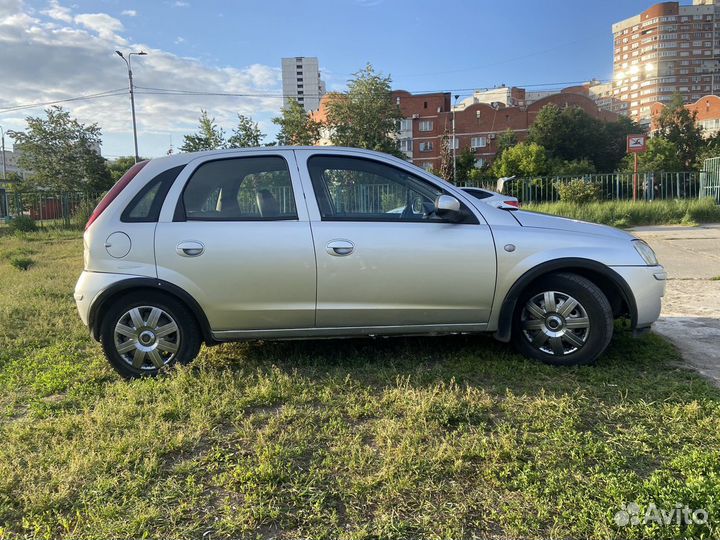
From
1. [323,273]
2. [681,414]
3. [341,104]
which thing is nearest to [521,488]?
[681,414]

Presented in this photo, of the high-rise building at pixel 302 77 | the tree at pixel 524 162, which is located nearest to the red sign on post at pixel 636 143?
the tree at pixel 524 162

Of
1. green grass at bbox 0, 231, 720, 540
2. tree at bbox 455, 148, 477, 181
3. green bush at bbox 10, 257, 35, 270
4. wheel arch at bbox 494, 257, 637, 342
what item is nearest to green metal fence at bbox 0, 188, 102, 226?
green bush at bbox 10, 257, 35, 270

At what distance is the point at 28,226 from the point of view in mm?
18984

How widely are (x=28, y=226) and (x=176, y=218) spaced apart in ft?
61.5

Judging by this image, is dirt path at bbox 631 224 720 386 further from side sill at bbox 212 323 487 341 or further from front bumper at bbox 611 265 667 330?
side sill at bbox 212 323 487 341

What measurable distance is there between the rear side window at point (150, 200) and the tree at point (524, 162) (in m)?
56.5

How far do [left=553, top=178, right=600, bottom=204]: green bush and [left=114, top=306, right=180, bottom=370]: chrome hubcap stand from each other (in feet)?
55.2

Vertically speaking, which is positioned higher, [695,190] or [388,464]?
[695,190]

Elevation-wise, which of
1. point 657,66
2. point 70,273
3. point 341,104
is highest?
point 657,66

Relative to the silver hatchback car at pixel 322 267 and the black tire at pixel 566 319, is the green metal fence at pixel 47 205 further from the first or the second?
the black tire at pixel 566 319

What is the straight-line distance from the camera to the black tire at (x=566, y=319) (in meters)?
3.86

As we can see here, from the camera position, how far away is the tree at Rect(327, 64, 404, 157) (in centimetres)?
2962

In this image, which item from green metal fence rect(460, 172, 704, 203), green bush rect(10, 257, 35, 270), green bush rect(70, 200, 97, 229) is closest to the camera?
green bush rect(10, 257, 35, 270)

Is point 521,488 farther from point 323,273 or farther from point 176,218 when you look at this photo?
point 176,218
